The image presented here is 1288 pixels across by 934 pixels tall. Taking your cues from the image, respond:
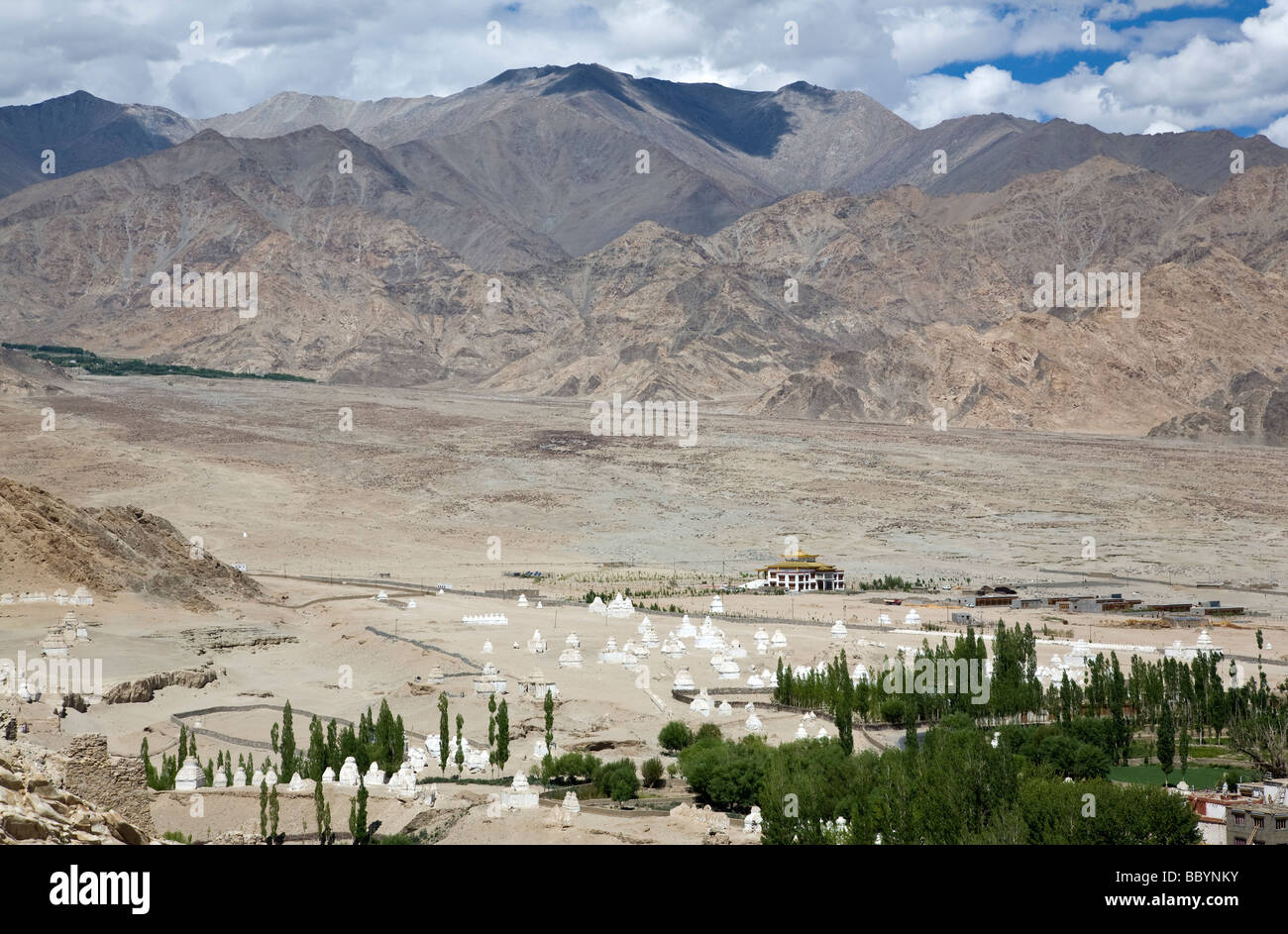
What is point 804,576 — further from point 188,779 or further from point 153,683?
point 188,779

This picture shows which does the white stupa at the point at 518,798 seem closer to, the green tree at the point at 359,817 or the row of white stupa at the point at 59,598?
the green tree at the point at 359,817

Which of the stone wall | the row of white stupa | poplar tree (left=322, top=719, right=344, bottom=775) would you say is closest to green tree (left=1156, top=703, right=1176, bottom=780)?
poplar tree (left=322, top=719, right=344, bottom=775)

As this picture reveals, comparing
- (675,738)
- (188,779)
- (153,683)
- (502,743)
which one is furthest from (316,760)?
(153,683)

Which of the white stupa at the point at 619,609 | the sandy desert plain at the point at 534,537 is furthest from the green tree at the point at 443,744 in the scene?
the white stupa at the point at 619,609

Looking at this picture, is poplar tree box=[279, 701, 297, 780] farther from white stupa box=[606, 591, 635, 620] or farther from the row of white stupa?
white stupa box=[606, 591, 635, 620]
